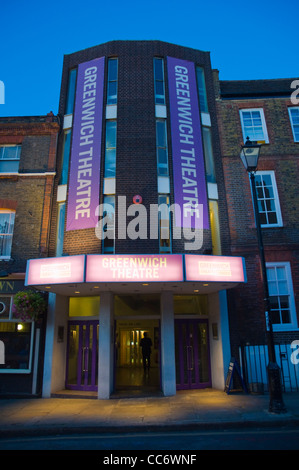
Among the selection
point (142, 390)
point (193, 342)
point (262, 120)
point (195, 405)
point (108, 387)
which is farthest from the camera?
point (262, 120)

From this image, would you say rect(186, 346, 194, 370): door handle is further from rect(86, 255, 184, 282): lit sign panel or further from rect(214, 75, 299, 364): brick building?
rect(86, 255, 184, 282): lit sign panel

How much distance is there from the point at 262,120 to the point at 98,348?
1206cm

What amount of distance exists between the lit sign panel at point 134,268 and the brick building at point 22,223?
3.85 m

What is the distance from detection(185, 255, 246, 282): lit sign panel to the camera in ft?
29.5

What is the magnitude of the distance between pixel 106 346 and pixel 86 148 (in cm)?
787

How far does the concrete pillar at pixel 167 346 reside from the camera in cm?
1048

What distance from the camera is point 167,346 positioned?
1082cm

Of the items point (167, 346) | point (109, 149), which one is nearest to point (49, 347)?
point (167, 346)

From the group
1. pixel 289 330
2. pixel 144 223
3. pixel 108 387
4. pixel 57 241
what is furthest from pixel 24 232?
pixel 289 330

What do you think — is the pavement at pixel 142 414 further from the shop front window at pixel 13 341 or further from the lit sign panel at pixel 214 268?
the lit sign panel at pixel 214 268

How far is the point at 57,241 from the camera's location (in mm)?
12312


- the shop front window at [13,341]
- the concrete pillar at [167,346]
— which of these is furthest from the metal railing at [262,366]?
the shop front window at [13,341]

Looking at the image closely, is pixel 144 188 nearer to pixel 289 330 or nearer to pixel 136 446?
pixel 289 330

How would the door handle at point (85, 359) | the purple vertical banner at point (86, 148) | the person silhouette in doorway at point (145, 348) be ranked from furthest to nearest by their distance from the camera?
the person silhouette in doorway at point (145, 348), the purple vertical banner at point (86, 148), the door handle at point (85, 359)
